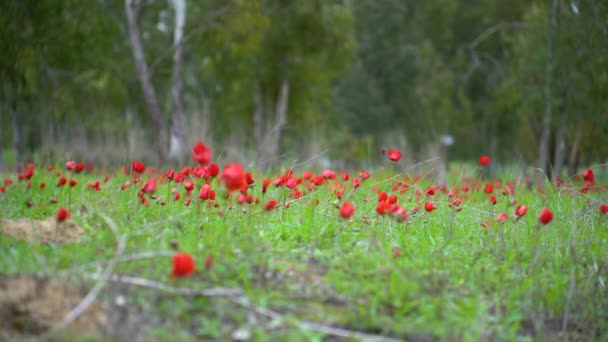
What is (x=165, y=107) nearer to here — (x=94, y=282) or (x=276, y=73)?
(x=276, y=73)

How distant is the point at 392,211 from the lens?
244 cm

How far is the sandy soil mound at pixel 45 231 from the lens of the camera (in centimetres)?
249

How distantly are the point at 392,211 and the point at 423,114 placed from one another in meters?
22.5

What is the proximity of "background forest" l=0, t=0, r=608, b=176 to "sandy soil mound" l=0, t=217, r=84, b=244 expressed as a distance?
1.39m

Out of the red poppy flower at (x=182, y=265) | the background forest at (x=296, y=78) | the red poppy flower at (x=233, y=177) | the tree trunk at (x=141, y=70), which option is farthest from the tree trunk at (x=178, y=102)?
the red poppy flower at (x=182, y=265)

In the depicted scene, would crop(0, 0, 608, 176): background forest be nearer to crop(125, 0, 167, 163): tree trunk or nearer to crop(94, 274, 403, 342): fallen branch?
crop(125, 0, 167, 163): tree trunk

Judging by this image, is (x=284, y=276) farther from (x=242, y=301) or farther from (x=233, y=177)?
(x=233, y=177)

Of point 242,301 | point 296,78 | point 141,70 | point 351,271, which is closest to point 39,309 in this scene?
point 242,301

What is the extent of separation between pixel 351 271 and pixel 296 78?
12.4 meters

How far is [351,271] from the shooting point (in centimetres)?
231

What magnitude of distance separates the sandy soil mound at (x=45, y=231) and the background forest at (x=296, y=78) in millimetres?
1388

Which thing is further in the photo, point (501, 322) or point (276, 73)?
point (276, 73)

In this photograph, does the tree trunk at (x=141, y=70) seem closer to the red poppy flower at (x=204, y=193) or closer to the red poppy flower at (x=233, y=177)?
the red poppy flower at (x=204, y=193)

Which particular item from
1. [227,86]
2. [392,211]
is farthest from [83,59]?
[392,211]
